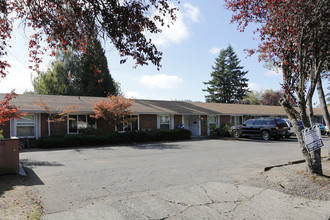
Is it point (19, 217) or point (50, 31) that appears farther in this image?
point (50, 31)

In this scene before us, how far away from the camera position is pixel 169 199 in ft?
17.2

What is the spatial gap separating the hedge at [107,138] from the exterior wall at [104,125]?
1616 mm

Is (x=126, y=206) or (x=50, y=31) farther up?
(x=50, y=31)

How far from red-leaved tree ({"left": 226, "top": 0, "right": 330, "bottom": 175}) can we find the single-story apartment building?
45.3 feet

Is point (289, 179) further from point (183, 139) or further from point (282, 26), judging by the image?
point (183, 139)

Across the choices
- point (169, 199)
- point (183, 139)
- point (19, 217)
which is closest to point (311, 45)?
point (169, 199)

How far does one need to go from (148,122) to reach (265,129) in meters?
9.58

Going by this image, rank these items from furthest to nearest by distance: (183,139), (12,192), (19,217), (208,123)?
1. (208,123)
2. (183,139)
3. (12,192)
4. (19,217)

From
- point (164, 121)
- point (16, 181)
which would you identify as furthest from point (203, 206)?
point (164, 121)

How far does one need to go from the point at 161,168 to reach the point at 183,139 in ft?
43.2

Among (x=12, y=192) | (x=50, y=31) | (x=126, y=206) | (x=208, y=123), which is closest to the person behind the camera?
(x=126, y=206)

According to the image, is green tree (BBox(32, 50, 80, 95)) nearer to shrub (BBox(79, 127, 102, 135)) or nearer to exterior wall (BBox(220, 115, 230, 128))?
shrub (BBox(79, 127, 102, 135))

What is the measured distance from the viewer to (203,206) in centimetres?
496

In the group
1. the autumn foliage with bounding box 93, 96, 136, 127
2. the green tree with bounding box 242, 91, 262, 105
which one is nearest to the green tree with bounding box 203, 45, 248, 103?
the green tree with bounding box 242, 91, 262, 105
